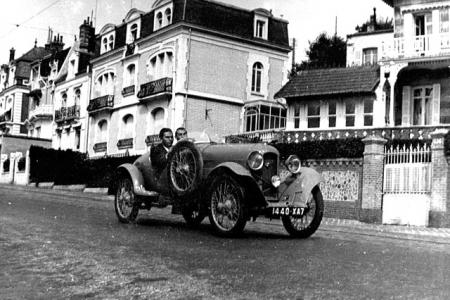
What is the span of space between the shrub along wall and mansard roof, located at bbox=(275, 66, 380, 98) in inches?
358

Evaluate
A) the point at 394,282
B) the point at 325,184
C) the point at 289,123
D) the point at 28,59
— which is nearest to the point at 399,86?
the point at 289,123

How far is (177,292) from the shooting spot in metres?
4.80

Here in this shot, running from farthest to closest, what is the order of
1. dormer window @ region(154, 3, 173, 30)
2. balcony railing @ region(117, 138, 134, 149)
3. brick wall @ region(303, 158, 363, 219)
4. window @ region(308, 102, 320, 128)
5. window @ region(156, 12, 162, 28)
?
balcony railing @ region(117, 138, 134, 149)
window @ region(156, 12, 162, 28)
dormer window @ region(154, 3, 173, 30)
window @ region(308, 102, 320, 128)
brick wall @ region(303, 158, 363, 219)

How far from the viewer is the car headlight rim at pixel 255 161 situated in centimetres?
895

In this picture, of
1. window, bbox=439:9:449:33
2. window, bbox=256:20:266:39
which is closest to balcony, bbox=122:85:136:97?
window, bbox=256:20:266:39

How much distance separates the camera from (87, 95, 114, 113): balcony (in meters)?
39.2

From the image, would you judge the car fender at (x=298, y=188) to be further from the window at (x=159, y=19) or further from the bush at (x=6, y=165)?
the bush at (x=6, y=165)

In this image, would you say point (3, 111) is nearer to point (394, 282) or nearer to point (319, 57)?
point (319, 57)

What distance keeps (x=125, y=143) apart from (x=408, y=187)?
24217 millimetres

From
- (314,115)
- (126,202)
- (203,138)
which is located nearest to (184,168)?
(203,138)

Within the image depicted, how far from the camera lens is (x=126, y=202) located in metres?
11.1

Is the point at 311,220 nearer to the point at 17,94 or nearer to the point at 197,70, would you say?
the point at 197,70

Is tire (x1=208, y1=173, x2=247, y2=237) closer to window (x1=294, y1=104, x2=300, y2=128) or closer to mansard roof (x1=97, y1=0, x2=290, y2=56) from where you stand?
window (x1=294, y1=104, x2=300, y2=128)

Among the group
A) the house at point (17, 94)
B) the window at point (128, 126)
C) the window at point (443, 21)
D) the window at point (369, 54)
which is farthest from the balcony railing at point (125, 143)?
the house at point (17, 94)
